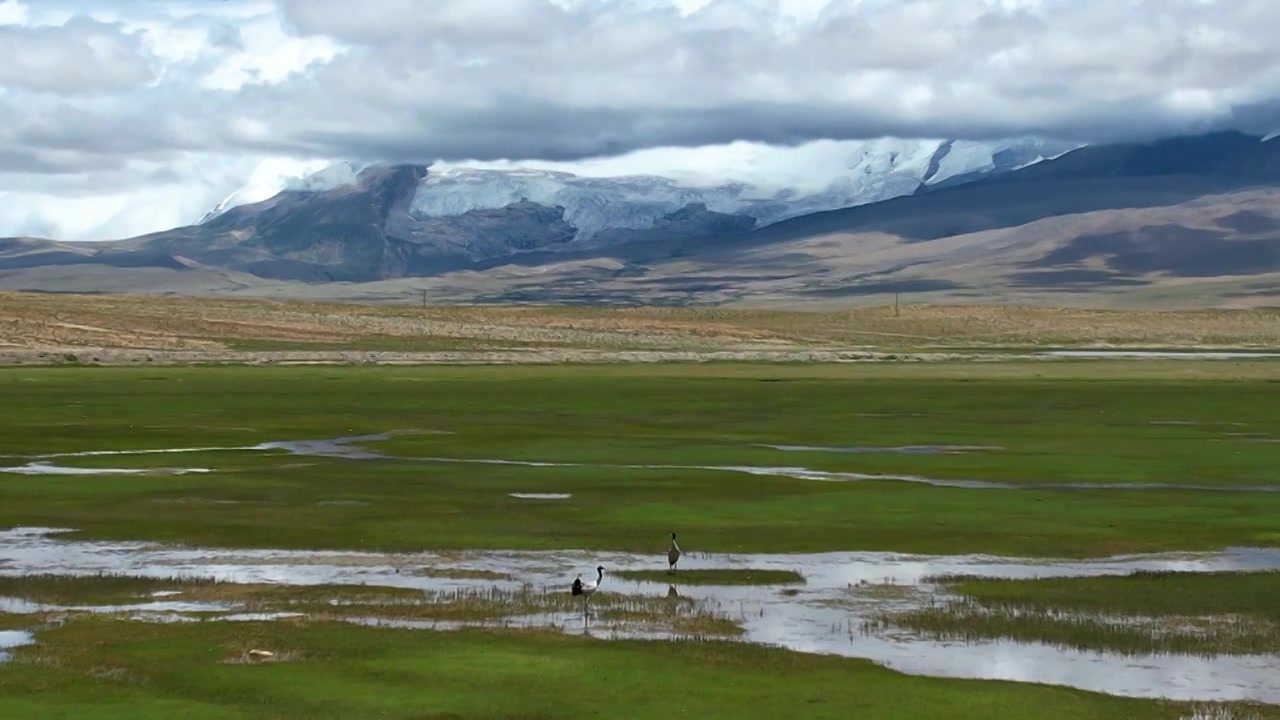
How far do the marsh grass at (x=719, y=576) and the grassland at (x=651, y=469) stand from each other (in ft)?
9.27

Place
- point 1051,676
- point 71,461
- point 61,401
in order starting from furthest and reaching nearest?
point 61,401 < point 71,461 < point 1051,676

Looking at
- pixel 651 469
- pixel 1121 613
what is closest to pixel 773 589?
pixel 1121 613

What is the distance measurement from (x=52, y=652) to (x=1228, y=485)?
34.3 m

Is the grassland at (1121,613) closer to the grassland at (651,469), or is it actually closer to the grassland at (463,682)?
the grassland at (463,682)

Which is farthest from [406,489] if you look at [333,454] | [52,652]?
[52,652]

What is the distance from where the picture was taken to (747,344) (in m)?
176

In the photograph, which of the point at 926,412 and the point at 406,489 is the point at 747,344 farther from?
the point at 406,489

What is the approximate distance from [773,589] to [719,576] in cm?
173

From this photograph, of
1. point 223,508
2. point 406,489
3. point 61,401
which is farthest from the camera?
point 61,401

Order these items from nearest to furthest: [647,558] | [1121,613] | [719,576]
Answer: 1. [1121,613]
2. [719,576]
3. [647,558]

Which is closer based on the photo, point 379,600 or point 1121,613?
point 1121,613

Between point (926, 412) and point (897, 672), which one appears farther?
point (926, 412)

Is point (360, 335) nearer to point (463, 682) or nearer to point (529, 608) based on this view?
point (529, 608)

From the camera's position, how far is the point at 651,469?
53562mm
